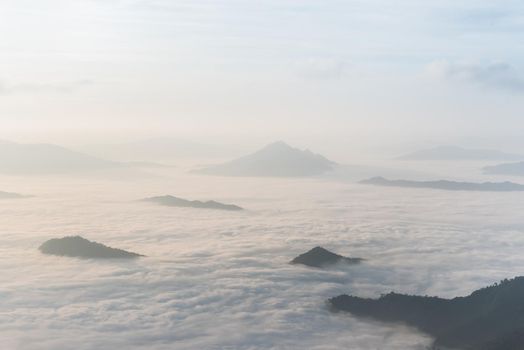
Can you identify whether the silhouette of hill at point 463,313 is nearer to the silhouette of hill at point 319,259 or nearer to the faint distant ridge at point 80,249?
the silhouette of hill at point 319,259

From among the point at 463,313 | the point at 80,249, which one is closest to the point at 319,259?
the point at 463,313

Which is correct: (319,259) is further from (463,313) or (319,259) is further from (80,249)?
(80,249)

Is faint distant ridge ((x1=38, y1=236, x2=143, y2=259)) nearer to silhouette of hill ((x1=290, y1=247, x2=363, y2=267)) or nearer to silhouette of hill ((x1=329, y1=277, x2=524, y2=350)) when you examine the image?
silhouette of hill ((x1=290, y1=247, x2=363, y2=267))

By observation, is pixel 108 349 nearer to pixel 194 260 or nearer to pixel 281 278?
pixel 281 278

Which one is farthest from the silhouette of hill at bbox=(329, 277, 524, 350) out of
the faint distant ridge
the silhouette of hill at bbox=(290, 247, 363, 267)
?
the faint distant ridge

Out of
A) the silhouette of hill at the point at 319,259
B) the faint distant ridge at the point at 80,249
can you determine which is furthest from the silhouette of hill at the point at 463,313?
the faint distant ridge at the point at 80,249

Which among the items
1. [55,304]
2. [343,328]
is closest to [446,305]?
[343,328]
